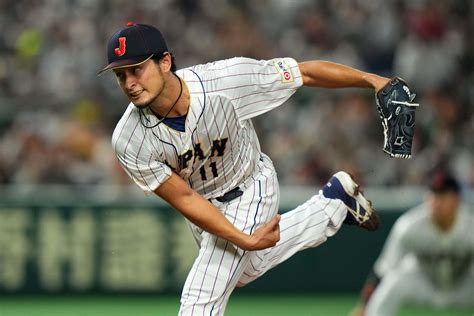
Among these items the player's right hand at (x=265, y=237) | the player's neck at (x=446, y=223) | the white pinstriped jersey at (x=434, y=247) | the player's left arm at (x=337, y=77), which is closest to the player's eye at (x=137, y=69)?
the player's left arm at (x=337, y=77)

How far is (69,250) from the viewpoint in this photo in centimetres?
1011

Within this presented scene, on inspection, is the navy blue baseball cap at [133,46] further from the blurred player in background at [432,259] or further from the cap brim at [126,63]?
the blurred player in background at [432,259]

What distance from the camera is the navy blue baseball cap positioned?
17.8 ft

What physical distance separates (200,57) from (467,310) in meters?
4.52

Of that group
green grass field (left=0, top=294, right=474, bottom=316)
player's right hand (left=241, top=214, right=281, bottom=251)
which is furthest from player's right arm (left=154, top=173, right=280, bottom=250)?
green grass field (left=0, top=294, right=474, bottom=316)

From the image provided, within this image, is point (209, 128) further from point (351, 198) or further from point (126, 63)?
point (351, 198)

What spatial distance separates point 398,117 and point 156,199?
16.4 feet

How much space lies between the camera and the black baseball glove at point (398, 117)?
219 inches

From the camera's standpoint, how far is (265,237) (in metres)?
5.85

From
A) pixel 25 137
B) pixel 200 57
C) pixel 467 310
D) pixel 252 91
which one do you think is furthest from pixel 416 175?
pixel 252 91

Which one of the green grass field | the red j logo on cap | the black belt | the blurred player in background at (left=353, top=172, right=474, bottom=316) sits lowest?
the green grass field

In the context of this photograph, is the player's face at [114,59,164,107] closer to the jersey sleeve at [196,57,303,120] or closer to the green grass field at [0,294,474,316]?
the jersey sleeve at [196,57,303,120]

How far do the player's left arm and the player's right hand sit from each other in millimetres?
788

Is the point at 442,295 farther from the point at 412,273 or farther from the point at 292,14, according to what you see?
the point at 292,14
